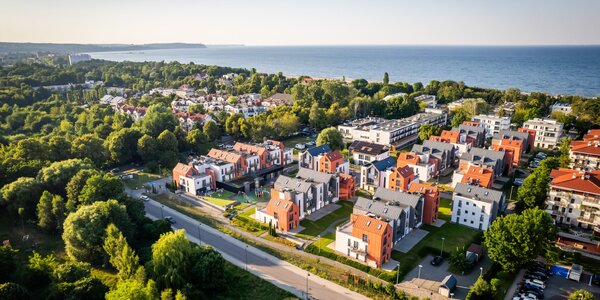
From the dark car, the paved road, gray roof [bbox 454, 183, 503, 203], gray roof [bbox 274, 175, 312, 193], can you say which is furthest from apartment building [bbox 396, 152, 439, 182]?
the paved road

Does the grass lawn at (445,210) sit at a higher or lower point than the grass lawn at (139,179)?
higher

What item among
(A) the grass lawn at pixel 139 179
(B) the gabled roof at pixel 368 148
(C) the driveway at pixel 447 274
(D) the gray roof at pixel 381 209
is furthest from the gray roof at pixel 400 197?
(A) the grass lawn at pixel 139 179

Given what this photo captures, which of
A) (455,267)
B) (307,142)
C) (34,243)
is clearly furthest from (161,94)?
(455,267)

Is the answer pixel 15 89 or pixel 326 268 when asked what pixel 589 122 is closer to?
pixel 326 268

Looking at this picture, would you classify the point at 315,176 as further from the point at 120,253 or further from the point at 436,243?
the point at 120,253

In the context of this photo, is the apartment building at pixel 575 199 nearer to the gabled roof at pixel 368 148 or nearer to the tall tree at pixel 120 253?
the gabled roof at pixel 368 148

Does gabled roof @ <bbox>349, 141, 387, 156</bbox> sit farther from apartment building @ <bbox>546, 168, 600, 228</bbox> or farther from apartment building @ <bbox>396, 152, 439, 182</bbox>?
apartment building @ <bbox>546, 168, 600, 228</bbox>
